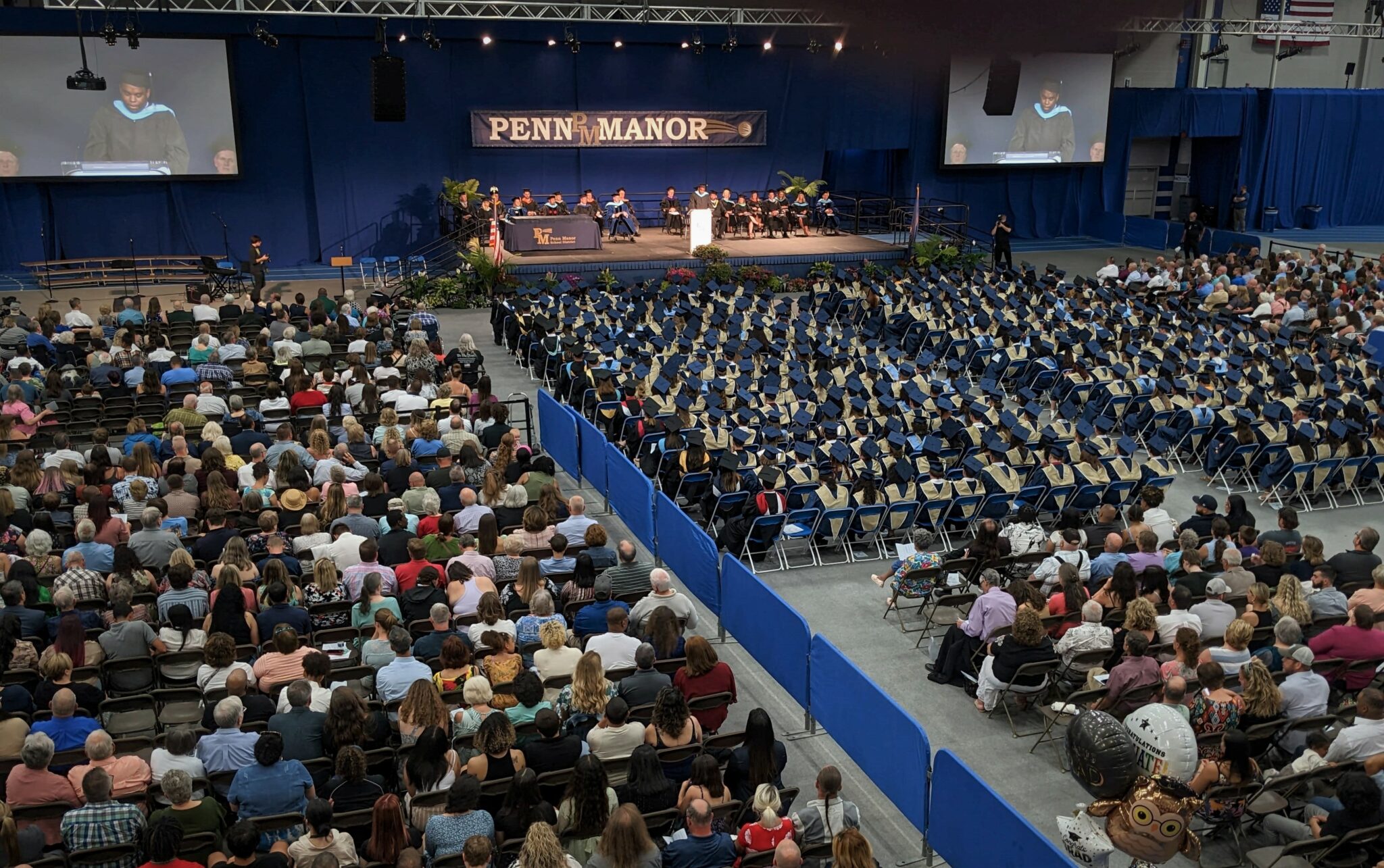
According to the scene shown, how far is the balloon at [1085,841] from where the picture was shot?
5.47m

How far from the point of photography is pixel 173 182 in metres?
25.3

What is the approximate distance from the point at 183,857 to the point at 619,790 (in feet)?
7.02

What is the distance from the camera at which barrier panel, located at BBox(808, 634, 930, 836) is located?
6715 mm

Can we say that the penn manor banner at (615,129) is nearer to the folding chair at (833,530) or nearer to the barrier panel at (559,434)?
the barrier panel at (559,434)

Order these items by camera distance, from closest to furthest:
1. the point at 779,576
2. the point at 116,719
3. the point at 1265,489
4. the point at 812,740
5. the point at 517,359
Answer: the point at 116,719 → the point at 812,740 → the point at 779,576 → the point at 1265,489 → the point at 517,359

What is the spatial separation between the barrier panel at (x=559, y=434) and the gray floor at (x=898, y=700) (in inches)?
48.9

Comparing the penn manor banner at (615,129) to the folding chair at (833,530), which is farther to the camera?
the penn manor banner at (615,129)

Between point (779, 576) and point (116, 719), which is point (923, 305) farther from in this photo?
point (116, 719)

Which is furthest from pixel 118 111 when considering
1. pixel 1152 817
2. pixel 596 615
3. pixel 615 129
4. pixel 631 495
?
pixel 1152 817

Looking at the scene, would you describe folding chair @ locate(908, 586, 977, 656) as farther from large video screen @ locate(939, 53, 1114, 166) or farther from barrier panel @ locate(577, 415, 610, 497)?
large video screen @ locate(939, 53, 1114, 166)

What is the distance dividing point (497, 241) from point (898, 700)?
17.0 m

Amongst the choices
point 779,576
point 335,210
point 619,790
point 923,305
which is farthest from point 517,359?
point 619,790

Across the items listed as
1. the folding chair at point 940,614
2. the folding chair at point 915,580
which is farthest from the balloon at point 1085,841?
the folding chair at point 915,580

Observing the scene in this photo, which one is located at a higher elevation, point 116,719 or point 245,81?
point 245,81
